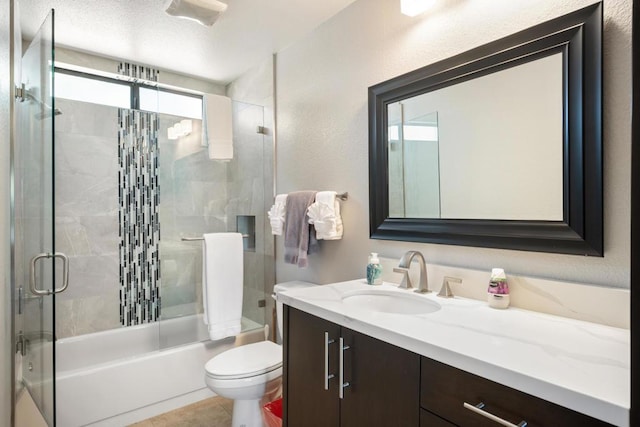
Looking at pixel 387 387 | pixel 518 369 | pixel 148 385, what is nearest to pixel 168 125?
pixel 148 385

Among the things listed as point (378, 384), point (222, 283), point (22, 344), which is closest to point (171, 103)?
point (222, 283)

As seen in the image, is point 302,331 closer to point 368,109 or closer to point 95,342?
point 368,109

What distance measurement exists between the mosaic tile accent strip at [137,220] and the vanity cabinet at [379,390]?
5.91ft

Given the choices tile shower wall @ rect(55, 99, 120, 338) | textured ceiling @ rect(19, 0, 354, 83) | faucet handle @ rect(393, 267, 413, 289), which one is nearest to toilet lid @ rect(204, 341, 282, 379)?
faucet handle @ rect(393, 267, 413, 289)

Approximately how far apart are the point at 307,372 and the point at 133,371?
4.67 feet

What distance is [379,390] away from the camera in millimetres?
1063

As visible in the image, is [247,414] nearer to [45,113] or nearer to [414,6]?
[45,113]

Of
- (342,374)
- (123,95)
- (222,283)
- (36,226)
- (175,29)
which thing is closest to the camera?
(342,374)

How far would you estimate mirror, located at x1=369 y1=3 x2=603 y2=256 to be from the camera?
1103 millimetres

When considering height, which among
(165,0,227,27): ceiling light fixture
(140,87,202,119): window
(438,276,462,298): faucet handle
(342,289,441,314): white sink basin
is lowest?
(342,289,441,314): white sink basin

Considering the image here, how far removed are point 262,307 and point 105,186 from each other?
157 centimetres

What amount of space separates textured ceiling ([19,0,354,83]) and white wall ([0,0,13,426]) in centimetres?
51

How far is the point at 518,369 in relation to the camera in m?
0.76

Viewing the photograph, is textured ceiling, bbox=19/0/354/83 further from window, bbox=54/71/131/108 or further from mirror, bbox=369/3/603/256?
mirror, bbox=369/3/603/256
